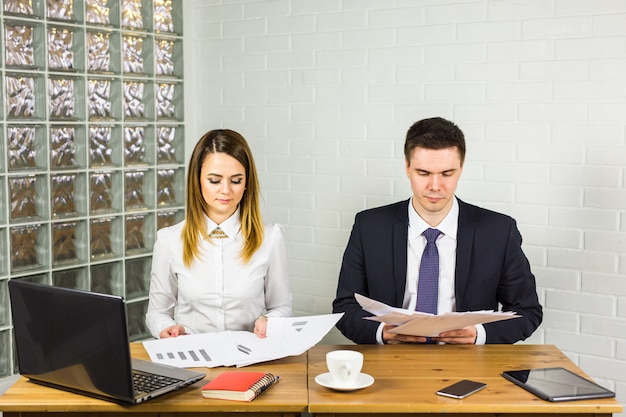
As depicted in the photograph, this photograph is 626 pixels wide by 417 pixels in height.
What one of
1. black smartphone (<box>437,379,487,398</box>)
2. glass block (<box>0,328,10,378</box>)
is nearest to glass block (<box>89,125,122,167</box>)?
glass block (<box>0,328,10,378</box>)

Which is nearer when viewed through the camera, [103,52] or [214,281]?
[214,281]

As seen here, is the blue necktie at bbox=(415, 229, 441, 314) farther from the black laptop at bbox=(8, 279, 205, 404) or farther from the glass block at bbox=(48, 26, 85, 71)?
the glass block at bbox=(48, 26, 85, 71)

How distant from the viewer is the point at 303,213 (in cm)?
423

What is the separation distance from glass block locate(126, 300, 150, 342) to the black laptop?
6.43 ft

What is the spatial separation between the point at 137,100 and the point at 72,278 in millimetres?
969

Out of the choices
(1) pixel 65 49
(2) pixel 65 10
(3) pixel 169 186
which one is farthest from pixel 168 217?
(2) pixel 65 10

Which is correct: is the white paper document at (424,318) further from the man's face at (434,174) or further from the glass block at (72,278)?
the glass block at (72,278)

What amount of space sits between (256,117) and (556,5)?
165cm

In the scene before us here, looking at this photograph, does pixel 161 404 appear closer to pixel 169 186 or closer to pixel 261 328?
pixel 261 328

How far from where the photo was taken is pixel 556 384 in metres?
2.20

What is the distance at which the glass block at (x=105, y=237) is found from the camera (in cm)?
397

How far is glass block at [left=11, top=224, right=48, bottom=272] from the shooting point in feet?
11.8

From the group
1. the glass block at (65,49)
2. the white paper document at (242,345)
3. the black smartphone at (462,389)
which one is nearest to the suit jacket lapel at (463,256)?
the white paper document at (242,345)

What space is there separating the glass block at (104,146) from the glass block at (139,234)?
0.32 m
